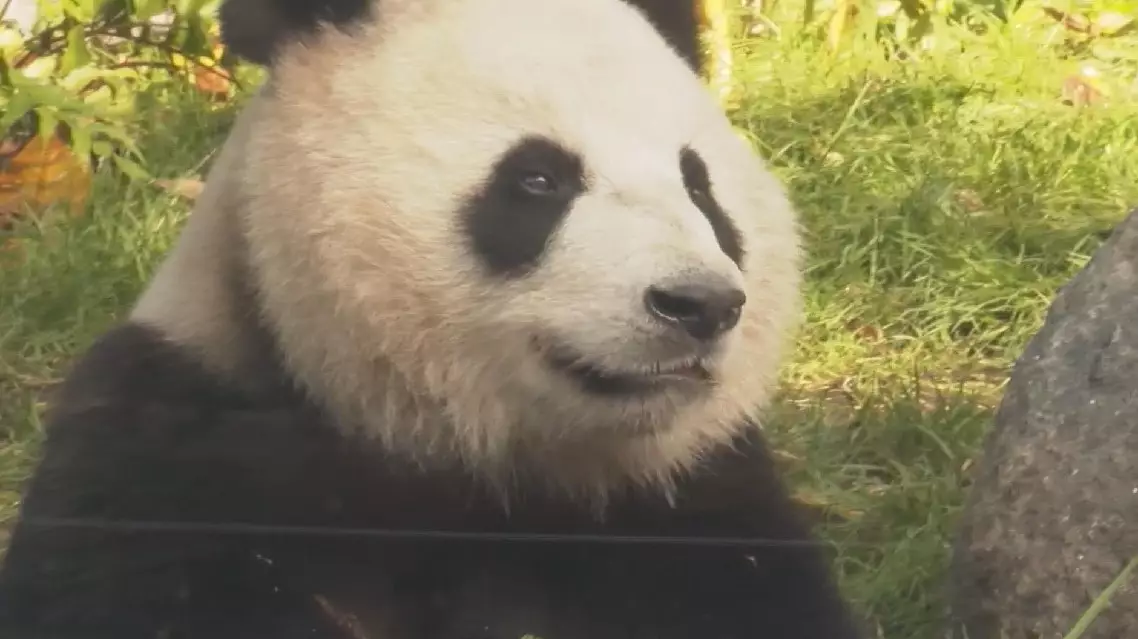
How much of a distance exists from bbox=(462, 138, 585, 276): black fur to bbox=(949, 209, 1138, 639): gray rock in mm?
694

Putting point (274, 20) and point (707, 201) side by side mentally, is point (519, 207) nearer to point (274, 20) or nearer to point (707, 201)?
point (707, 201)

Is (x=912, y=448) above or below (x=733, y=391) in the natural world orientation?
below

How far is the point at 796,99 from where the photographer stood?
85.8 inches

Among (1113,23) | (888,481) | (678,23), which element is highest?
(678,23)

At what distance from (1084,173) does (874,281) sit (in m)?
0.57

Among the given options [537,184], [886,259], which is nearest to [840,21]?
[886,259]

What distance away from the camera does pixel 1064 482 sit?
1.86 meters

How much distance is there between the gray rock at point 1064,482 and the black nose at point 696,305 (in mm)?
553

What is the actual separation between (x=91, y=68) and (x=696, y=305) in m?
0.86

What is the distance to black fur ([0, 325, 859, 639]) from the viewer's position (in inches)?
63.5

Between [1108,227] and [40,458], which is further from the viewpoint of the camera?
[1108,227]

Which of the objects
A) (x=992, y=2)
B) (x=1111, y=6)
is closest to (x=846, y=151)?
(x=992, y=2)

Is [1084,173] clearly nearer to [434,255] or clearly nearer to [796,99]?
[796,99]

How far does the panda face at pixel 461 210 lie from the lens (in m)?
1.59
